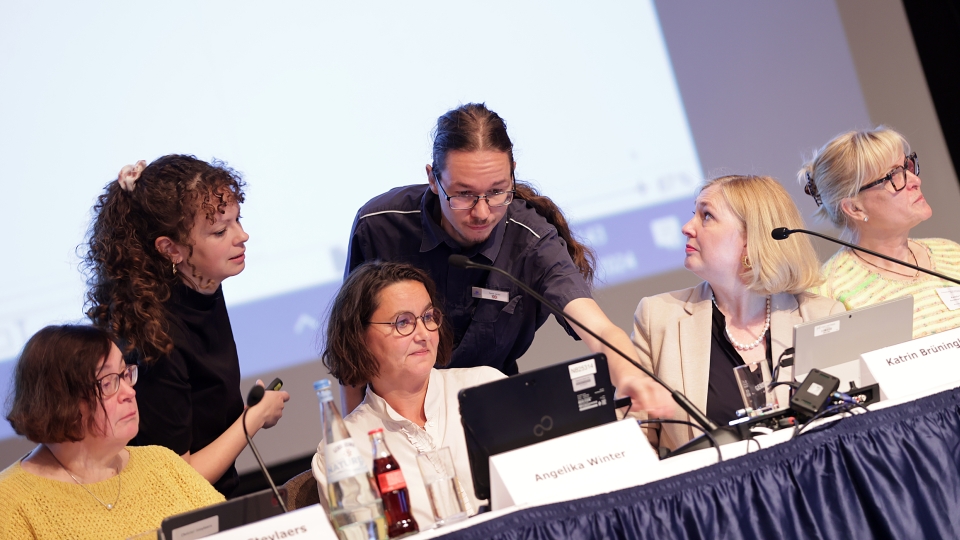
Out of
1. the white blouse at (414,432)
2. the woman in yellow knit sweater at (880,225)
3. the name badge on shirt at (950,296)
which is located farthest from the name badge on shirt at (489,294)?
the name badge on shirt at (950,296)

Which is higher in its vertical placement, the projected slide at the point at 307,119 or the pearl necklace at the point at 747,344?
the projected slide at the point at 307,119

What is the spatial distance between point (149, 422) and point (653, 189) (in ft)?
7.44

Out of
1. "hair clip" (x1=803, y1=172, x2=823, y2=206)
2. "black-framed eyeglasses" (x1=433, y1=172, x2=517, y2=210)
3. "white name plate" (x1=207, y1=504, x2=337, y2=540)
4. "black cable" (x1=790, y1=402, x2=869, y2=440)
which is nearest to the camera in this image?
"white name plate" (x1=207, y1=504, x2=337, y2=540)

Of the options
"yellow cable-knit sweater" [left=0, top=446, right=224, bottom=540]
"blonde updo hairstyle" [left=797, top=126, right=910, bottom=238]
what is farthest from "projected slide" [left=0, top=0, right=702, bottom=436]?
"yellow cable-knit sweater" [left=0, top=446, right=224, bottom=540]

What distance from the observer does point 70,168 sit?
123 inches

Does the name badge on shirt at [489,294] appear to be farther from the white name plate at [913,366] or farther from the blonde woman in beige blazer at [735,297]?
the white name plate at [913,366]

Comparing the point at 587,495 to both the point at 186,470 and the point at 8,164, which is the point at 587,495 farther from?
the point at 8,164

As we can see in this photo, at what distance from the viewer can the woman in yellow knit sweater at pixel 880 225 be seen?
8.39ft

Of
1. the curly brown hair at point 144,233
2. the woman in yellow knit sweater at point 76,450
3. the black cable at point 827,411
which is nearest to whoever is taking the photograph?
the black cable at point 827,411

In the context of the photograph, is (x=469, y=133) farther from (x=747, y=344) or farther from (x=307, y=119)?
(x=307, y=119)

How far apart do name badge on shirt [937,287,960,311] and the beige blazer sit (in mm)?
385

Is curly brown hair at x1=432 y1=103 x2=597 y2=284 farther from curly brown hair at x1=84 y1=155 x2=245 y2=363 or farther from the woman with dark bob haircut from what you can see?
curly brown hair at x1=84 y1=155 x2=245 y2=363

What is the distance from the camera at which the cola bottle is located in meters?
1.48

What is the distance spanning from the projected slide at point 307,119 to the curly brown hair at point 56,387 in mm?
1414
